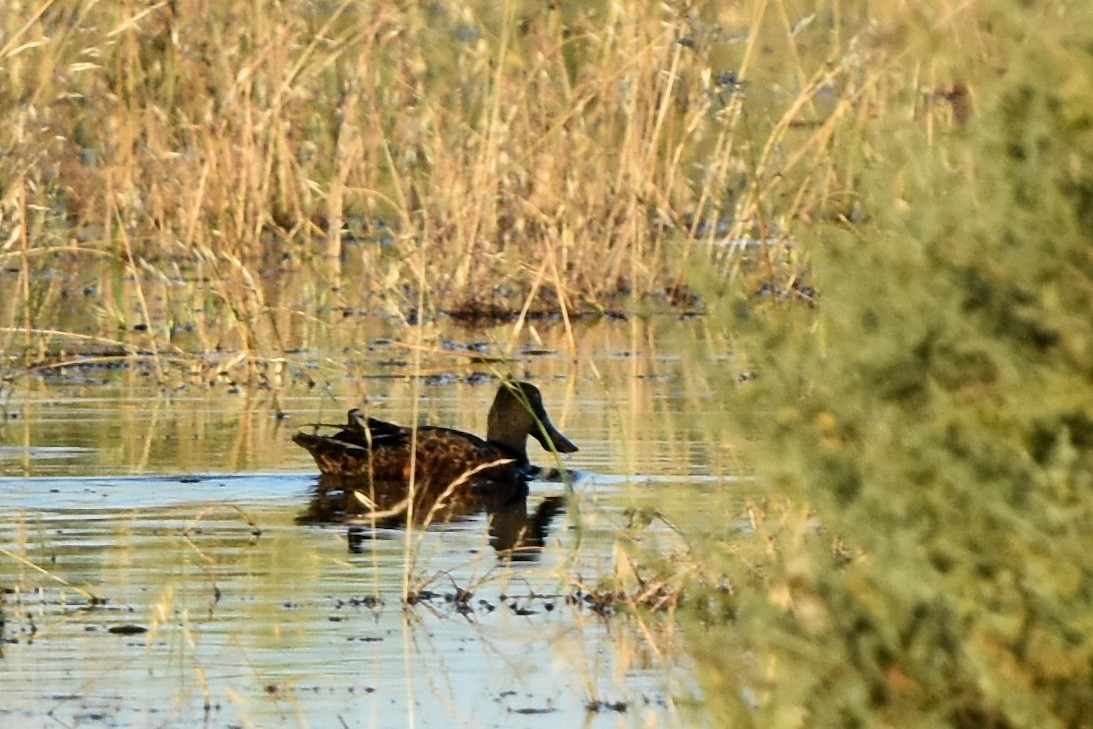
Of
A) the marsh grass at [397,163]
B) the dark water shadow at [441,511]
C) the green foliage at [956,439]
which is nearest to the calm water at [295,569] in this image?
the dark water shadow at [441,511]

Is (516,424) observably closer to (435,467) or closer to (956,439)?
(435,467)

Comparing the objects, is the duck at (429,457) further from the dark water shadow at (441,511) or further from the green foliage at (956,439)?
the green foliage at (956,439)

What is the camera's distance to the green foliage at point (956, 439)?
13.6ft

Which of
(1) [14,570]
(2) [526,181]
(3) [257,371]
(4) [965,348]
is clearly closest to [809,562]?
(4) [965,348]

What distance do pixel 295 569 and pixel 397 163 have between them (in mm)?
7800

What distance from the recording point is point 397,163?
50.7 ft

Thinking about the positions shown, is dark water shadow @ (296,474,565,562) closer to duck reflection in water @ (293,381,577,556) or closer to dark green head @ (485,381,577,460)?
duck reflection in water @ (293,381,577,556)

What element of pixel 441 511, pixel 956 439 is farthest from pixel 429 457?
pixel 956 439

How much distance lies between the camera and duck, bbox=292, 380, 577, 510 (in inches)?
391

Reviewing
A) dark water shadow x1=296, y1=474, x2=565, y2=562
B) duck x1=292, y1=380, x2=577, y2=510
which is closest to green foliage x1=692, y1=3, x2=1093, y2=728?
dark water shadow x1=296, y1=474, x2=565, y2=562

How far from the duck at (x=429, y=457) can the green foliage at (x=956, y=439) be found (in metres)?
5.32

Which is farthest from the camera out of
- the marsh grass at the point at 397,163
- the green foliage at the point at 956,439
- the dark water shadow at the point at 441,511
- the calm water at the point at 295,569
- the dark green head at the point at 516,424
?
the marsh grass at the point at 397,163

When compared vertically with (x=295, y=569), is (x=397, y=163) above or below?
below

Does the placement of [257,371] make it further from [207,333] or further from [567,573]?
[567,573]
